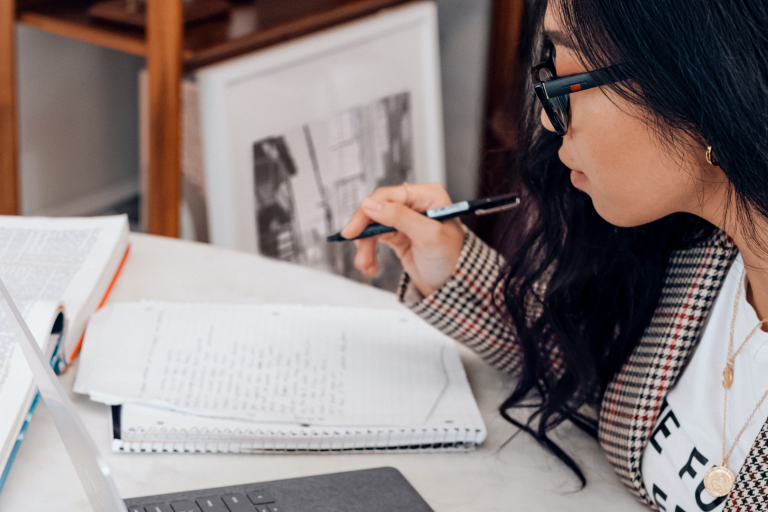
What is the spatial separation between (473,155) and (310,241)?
36.0 inches

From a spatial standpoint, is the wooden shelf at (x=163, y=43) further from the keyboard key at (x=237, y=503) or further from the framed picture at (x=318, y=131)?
the keyboard key at (x=237, y=503)

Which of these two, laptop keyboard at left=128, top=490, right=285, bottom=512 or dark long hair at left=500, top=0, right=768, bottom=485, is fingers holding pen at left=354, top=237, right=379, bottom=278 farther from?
laptop keyboard at left=128, top=490, right=285, bottom=512

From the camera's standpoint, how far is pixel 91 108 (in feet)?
6.76

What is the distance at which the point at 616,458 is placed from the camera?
677 millimetres

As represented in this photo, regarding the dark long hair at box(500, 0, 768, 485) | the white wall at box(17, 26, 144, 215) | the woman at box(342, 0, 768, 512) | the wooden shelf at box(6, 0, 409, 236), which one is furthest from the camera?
the white wall at box(17, 26, 144, 215)

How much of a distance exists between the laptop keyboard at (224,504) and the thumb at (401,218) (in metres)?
0.34

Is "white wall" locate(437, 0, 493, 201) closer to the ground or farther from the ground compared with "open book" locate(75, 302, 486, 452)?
farther from the ground

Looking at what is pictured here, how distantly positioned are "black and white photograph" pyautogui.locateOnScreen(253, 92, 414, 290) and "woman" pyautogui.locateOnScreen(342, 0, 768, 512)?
0.83m

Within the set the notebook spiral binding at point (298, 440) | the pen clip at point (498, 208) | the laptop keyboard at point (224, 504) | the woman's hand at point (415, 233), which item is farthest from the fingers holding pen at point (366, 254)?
the laptop keyboard at point (224, 504)

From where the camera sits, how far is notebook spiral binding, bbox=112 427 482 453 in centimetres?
64

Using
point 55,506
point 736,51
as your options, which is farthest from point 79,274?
point 736,51

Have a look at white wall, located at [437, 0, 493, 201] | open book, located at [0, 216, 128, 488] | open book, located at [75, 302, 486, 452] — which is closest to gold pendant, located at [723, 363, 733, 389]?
open book, located at [75, 302, 486, 452]

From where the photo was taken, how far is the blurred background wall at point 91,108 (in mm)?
1899

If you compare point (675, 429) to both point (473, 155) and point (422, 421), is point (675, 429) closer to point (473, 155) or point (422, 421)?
point (422, 421)
